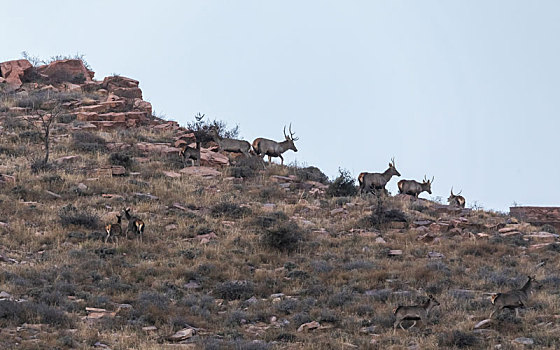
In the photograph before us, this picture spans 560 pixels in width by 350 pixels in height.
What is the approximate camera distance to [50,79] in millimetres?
42844

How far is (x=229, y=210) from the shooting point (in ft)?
77.5

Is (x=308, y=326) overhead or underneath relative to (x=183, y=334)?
overhead

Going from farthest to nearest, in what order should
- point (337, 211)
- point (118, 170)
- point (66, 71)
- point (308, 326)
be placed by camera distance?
point (66, 71) → point (118, 170) → point (337, 211) → point (308, 326)

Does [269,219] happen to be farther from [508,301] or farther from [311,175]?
[508,301]

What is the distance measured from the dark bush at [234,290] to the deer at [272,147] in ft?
44.8

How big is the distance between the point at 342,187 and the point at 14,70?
22600 millimetres

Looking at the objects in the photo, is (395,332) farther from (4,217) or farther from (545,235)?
(4,217)

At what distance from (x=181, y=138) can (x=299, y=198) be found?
870cm

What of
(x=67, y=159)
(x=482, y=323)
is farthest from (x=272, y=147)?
(x=482, y=323)

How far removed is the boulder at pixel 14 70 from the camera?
41562 mm

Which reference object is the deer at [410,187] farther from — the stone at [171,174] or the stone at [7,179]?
the stone at [7,179]

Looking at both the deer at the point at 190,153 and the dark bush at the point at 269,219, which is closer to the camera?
the dark bush at the point at 269,219

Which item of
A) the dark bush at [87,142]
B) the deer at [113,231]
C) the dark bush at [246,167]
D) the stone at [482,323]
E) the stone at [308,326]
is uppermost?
the dark bush at [87,142]

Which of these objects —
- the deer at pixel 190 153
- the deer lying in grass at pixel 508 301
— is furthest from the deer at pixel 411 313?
the deer at pixel 190 153
